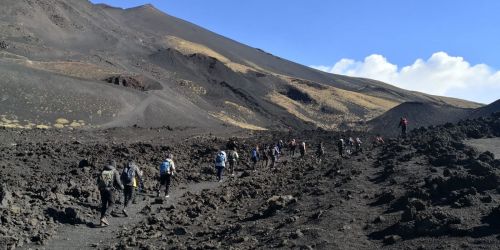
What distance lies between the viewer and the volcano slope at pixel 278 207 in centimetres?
980

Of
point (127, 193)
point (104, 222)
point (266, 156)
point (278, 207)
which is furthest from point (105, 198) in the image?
point (266, 156)

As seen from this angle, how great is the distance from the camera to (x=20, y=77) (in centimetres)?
4362

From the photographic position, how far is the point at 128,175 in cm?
1416

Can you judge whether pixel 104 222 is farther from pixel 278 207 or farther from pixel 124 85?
pixel 124 85

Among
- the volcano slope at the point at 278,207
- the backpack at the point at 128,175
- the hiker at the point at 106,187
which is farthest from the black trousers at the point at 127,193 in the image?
the hiker at the point at 106,187

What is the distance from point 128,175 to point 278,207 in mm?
4247

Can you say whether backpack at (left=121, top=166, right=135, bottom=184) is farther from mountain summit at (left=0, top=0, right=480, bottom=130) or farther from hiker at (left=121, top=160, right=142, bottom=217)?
mountain summit at (left=0, top=0, right=480, bottom=130)

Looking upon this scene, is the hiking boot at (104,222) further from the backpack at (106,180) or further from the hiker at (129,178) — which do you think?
the hiker at (129,178)

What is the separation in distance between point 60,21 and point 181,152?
189 ft

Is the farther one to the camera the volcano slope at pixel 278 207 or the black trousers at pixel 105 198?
the black trousers at pixel 105 198

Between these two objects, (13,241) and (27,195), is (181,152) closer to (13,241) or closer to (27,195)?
(27,195)

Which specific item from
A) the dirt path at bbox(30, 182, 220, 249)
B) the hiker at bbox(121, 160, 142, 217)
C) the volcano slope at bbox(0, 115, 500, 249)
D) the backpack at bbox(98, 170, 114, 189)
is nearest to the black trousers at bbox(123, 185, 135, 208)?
the hiker at bbox(121, 160, 142, 217)

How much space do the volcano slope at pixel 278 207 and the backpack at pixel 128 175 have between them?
1061mm

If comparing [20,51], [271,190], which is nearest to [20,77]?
[20,51]
